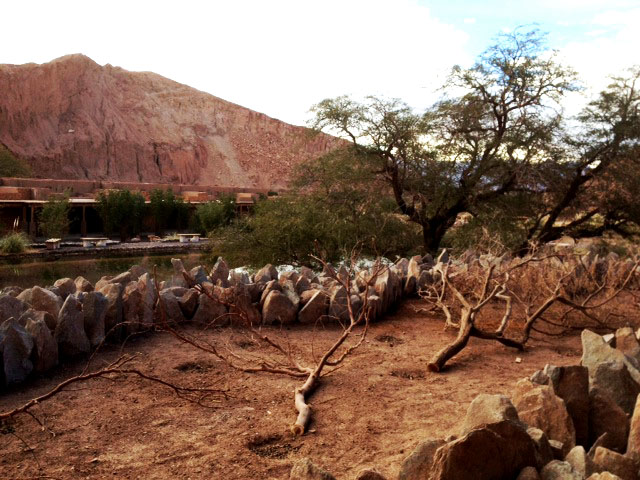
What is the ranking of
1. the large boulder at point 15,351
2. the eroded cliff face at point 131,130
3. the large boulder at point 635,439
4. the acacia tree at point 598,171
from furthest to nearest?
the eroded cliff face at point 131,130 → the acacia tree at point 598,171 → the large boulder at point 15,351 → the large boulder at point 635,439

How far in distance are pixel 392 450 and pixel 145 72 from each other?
3677 inches

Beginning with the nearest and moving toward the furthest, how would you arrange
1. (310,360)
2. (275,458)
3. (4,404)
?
1. (275,458)
2. (4,404)
3. (310,360)

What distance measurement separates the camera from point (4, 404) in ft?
12.5

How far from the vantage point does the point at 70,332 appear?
469cm

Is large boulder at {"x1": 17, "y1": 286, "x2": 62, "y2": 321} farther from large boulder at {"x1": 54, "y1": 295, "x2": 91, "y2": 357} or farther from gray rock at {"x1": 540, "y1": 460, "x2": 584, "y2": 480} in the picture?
gray rock at {"x1": 540, "y1": 460, "x2": 584, "y2": 480}

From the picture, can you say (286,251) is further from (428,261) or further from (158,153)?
(158,153)

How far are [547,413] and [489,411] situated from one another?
1.34 feet

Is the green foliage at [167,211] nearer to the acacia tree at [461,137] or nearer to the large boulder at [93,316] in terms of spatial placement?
the acacia tree at [461,137]

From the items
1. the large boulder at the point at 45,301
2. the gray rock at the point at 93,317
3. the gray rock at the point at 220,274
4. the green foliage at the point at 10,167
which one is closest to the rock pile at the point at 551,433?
the gray rock at the point at 93,317

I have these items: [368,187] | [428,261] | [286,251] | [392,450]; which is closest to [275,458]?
[392,450]

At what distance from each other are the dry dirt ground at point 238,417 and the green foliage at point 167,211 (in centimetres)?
3001

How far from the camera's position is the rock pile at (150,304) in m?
4.35

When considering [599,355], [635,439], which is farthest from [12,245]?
[635,439]

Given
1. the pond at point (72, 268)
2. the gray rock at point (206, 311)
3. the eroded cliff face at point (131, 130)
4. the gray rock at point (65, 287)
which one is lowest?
the pond at point (72, 268)
